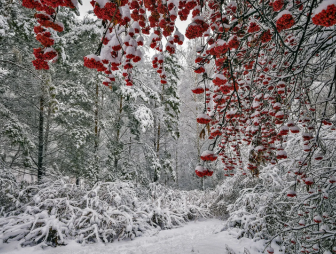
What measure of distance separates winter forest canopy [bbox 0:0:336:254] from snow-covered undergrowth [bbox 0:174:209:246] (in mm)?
34

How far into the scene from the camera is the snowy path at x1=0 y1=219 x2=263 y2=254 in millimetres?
3797

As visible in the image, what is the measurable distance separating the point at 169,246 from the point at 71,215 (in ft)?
8.31

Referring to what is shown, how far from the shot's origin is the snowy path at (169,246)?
380cm

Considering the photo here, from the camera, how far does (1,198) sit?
15.7 ft

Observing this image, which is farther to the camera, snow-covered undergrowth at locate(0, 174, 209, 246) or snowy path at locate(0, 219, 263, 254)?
snow-covered undergrowth at locate(0, 174, 209, 246)

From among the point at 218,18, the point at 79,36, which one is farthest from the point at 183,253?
the point at 79,36

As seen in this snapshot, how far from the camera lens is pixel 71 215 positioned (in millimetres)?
4691

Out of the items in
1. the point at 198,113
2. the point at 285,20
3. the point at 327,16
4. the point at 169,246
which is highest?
the point at 198,113

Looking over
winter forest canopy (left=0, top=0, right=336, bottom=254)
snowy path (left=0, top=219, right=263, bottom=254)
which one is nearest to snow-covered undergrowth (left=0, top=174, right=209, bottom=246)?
winter forest canopy (left=0, top=0, right=336, bottom=254)

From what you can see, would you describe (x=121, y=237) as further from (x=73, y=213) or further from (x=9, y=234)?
(x=9, y=234)

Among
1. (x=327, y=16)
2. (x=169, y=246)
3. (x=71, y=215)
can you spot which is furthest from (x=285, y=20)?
(x=71, y=215)

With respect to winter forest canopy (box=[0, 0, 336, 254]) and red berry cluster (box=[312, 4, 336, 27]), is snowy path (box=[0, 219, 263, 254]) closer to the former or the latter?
winter forest canopy (box=[0, 0, 336, 254])

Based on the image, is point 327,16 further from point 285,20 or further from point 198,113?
point 198,113

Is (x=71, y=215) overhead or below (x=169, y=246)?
overhead
